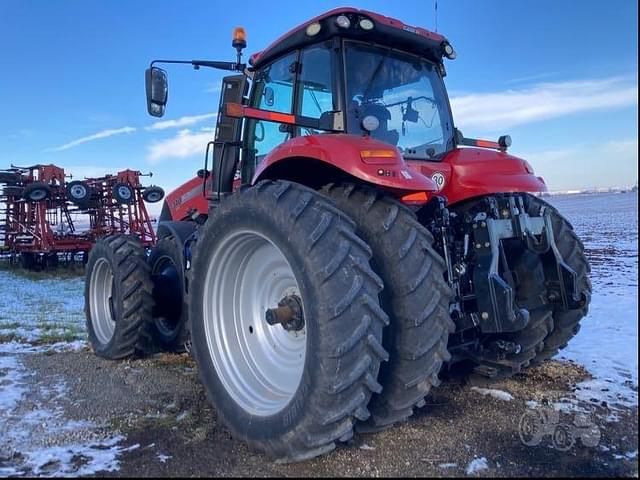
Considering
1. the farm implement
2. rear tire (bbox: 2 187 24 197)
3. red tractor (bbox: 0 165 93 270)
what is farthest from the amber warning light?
rear tire (bbox: 2 187 24 197)

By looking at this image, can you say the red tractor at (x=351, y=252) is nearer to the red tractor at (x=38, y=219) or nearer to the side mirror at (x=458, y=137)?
the side mirror at (x=458, y=137)

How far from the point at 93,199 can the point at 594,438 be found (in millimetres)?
12276

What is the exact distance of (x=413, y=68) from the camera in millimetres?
3756

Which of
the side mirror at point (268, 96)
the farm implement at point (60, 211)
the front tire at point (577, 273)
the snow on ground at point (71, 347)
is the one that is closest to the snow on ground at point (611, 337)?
the snow on ground at point (71, 347)

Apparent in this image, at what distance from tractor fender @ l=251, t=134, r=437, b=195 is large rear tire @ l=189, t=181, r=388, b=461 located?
210mm

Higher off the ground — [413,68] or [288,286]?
[413,68]

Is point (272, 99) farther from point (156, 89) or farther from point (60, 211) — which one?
point (60, 211)

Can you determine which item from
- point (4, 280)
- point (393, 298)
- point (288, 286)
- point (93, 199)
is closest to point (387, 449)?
point (393, 298)

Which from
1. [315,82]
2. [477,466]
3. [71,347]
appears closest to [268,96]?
[315,82]

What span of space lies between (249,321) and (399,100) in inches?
71.5

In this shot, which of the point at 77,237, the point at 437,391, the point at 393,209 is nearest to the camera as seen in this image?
the point at 393,209

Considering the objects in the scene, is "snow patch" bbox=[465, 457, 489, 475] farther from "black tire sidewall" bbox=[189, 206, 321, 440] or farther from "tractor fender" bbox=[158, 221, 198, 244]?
"tractor fender" bbox=[158, 221, 198, 244]

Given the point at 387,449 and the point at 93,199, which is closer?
the point at 387,449

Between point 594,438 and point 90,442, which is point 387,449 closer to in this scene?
point 594,438
